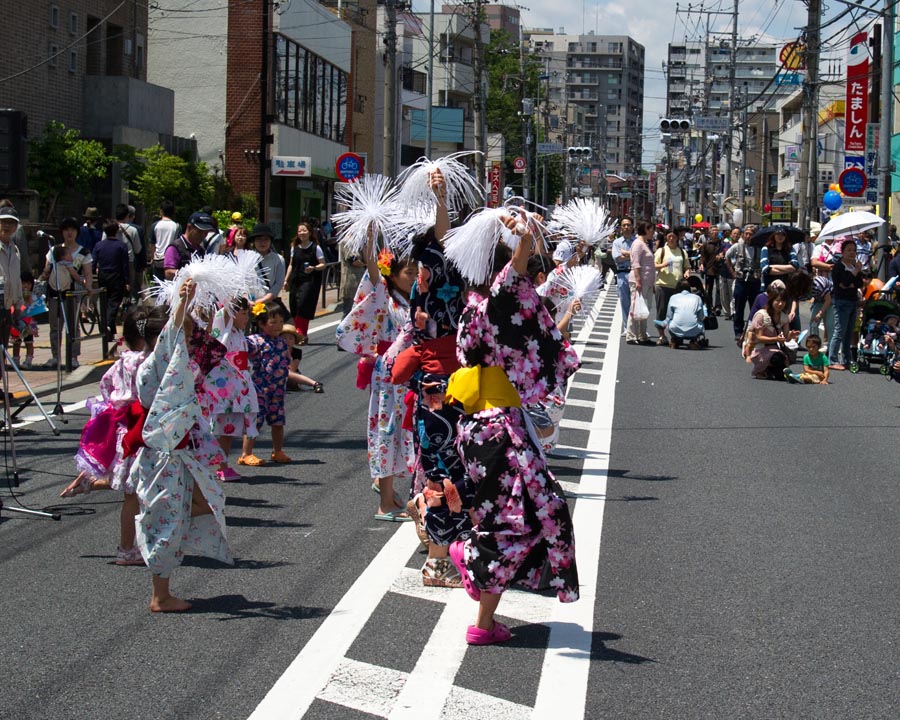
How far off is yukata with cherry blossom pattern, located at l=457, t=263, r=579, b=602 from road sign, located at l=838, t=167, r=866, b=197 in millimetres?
21385

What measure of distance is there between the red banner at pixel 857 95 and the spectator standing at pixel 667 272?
13.6 m

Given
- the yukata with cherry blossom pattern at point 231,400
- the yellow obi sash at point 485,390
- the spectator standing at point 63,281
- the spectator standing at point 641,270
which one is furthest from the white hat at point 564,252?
the spectator standing at point 641,270

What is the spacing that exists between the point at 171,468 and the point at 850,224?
48.7 feet

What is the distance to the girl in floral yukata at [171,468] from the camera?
578cm

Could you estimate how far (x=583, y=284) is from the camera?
844 centimetres

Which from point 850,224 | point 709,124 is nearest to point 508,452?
point 850,224

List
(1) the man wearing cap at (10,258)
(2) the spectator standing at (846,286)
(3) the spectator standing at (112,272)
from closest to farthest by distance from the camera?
(1) the man wearing cap at (10,258), (3) the spectator standing at (112,272), (2) the spectator standing at (846,286)

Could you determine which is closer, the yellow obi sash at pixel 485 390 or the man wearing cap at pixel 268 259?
the yellow obi sash at pixel 485 390

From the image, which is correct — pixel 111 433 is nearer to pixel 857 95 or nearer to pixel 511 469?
pixel 511 469

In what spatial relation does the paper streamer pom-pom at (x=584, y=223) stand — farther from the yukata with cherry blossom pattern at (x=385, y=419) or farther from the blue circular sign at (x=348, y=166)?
the blue circular sign at (x=348, y=166)

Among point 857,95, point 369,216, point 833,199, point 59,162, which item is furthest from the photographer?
point 857,95

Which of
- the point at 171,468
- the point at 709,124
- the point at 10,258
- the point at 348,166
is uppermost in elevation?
the point at 709,124

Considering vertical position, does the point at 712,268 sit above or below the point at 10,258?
above

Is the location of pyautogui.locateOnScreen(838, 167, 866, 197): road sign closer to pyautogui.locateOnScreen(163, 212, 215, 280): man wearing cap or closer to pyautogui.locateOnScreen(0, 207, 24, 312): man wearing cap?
pyautogui.locateOnScreen(163, 212, 215, 280): man wearing cap
